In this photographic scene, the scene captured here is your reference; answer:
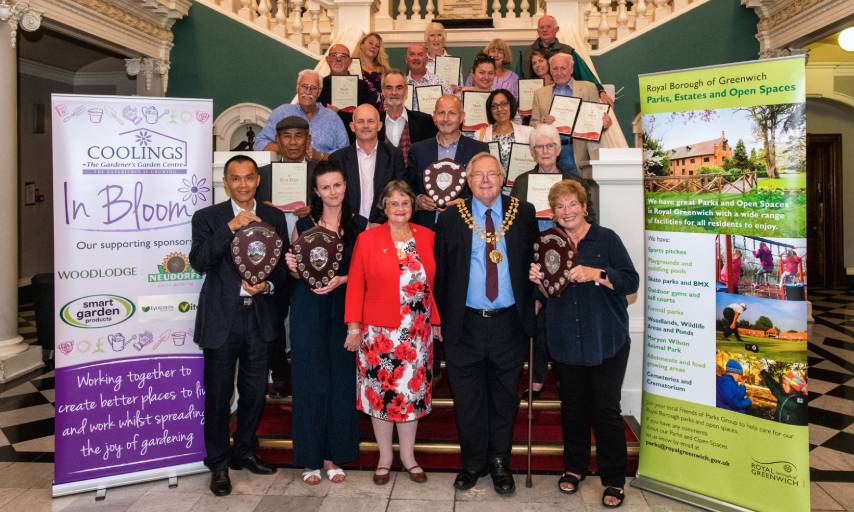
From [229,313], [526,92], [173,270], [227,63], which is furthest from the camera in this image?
[227,63]

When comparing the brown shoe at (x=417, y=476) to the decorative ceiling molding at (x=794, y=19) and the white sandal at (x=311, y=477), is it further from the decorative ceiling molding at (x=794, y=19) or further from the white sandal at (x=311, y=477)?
the decorative ceiling molding at (x=794, y=19)

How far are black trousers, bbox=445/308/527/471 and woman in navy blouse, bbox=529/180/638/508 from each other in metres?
0.22

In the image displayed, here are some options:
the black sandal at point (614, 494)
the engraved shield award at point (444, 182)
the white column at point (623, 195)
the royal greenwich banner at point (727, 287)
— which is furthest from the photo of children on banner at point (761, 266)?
the engraved shield award at point (444, 182)

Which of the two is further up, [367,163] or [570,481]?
[367,163]

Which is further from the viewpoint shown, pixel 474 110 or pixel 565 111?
pixel 474 110

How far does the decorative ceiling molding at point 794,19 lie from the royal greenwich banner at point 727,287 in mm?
4666

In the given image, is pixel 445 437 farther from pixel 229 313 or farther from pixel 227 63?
pixel 227 63

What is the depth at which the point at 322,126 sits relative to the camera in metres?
4.70

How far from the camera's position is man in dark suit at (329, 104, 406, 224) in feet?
12.3

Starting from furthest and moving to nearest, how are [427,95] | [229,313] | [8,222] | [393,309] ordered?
[8,222]
[427,95]
[229,313]
[393,309]

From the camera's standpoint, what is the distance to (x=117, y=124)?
341 cm

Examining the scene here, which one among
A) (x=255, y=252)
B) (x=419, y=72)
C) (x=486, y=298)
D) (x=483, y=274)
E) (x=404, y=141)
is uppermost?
(x=419, y=72)

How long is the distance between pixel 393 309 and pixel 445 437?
1129 millimetres

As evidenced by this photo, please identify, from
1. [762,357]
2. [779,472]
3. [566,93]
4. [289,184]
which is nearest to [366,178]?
[289,184]
